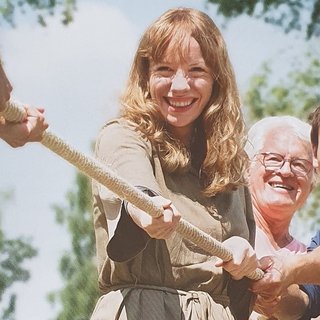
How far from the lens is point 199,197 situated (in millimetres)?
2564

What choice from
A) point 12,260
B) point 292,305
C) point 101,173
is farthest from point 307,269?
point 12,260

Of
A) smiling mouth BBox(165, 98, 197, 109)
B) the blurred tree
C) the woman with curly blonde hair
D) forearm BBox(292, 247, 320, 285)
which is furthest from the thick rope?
the blurred tree

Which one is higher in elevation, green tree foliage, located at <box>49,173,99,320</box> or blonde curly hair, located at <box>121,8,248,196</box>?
blonde curly hair, located at <box>121,8,248,196</box>

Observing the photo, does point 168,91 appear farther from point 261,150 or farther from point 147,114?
point 261,150

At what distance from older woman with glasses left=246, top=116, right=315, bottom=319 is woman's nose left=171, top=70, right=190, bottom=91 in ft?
2.78

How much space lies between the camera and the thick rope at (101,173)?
1985 millimetres

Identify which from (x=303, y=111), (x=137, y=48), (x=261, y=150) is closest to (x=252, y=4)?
(x=303, y=111)

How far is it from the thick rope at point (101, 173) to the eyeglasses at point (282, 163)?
107cm

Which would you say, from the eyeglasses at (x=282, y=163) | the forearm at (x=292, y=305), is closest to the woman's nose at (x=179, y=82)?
the forearm at (x=292, y=305)

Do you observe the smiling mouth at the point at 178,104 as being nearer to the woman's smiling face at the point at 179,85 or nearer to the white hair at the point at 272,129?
the woman's smiling face at the point at 179,85

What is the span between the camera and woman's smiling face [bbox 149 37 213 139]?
8.41ft

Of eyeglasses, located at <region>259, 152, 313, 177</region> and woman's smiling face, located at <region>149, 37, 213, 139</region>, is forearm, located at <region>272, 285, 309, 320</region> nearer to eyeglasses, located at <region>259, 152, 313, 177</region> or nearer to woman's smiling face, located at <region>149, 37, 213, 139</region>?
eyeglasses, located at <region>259, 152, 313, 177</region>

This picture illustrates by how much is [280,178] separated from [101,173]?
133 centimetres

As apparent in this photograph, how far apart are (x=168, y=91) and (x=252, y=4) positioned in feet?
27.5
